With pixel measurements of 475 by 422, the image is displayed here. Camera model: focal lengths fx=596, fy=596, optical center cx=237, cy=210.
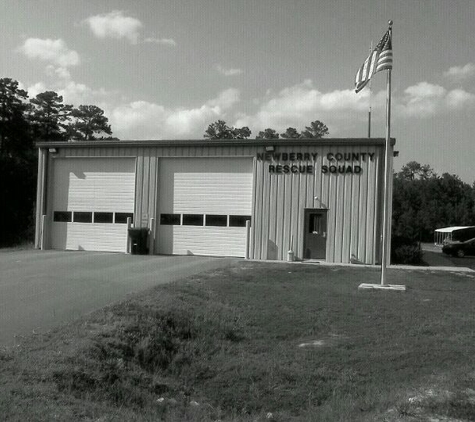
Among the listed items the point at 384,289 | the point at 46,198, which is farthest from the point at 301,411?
the point at 46,198

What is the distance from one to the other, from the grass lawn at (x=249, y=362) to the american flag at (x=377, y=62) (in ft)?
18.7

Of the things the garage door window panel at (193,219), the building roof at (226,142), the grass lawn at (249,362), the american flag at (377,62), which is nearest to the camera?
the grass lawn at (249,362)

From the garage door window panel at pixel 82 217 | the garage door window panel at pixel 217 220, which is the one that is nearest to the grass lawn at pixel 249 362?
the garage door window panel at pixel 217 220

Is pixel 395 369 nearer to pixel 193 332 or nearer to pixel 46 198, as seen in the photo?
pixel 193 332

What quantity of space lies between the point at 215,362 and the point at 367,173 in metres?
14.6

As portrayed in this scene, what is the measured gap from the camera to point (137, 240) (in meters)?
23.6

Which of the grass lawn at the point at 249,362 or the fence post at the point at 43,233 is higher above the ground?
the fence post at the point at 43,233

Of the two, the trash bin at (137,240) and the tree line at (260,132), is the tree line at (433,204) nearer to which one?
the tree line at (260,132)

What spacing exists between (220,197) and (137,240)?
3.71 metres

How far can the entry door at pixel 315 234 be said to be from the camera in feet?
73.9

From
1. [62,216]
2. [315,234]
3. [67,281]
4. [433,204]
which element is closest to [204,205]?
[315,234]

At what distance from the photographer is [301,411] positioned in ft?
23.4

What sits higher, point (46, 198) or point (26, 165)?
point (26, 165)

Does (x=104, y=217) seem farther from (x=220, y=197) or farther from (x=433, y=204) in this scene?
(x=433, y=204)
